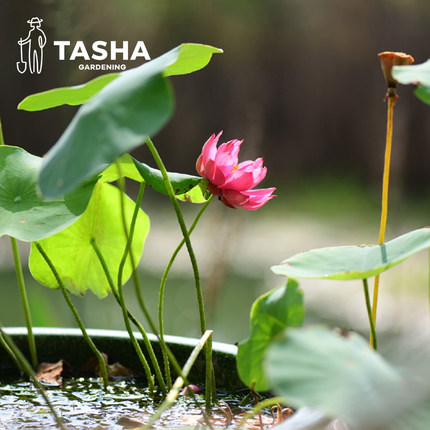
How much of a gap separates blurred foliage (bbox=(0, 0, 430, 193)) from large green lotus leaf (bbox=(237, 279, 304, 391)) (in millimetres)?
3672

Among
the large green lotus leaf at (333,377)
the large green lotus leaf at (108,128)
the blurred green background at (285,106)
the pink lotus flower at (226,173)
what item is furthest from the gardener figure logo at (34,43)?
the large green lotus leaf at (333,377)

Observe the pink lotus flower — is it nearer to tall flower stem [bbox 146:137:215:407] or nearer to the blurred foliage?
tall flower stem [bbox 146:137:215:407]

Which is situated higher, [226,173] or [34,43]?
[34,43]

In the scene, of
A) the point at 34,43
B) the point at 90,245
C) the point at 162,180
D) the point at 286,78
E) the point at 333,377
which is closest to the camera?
the point at 333,377

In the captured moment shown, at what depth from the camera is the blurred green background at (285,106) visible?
3869 millimetres

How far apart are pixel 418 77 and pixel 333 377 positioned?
211mm

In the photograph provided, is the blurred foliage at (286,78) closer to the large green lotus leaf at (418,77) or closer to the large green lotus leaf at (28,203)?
the large green lotus leaf at (28,203)

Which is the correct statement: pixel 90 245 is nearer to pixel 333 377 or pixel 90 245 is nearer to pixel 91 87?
pixel 91 87

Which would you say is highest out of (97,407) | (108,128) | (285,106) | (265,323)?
(285,106)

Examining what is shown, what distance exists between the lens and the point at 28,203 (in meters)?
0.54

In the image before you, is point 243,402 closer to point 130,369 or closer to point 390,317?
point 130,369

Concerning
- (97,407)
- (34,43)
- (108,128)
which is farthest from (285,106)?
(108,128)

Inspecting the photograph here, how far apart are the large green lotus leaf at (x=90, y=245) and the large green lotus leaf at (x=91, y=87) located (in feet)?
0.43

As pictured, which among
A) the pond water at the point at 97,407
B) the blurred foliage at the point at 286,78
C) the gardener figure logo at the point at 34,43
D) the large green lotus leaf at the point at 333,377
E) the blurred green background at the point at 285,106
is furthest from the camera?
the blurred foliage at the point at 286,78
